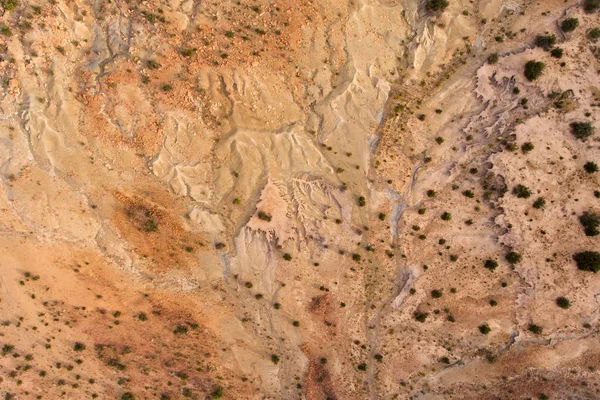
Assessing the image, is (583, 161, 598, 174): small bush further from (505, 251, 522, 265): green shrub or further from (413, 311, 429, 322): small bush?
(413, 311, 429, 322): small bush

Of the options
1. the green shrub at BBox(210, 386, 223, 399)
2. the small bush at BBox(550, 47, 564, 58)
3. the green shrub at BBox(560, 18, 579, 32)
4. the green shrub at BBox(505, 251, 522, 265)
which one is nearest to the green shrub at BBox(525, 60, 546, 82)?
the small bush at BBox(550, 47, 564, 58)

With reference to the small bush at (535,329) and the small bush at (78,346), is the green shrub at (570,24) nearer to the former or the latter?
the small bush at (535,329)

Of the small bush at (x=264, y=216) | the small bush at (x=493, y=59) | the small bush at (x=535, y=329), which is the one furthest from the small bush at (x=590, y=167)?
the small bush at (x=264, y=216)

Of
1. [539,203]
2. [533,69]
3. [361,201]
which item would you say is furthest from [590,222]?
[361,201]

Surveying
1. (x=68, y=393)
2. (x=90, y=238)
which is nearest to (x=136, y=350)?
(x=68, y=393)

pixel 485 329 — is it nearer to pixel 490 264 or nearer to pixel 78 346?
pixel 490 264
